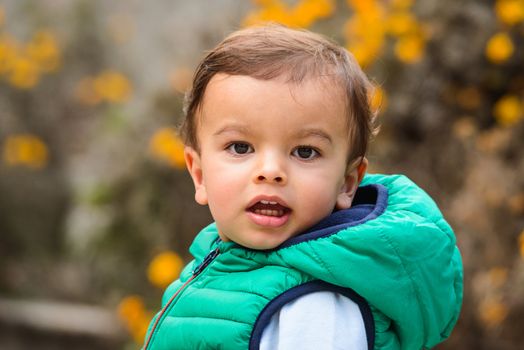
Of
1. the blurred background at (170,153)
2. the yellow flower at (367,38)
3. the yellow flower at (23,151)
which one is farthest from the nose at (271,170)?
the yellow flower at (23,151)

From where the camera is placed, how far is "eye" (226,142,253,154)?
1.77 metres

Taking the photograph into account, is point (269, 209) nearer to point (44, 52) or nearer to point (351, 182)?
point (351, 182)

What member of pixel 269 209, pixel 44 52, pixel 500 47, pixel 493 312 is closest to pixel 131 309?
pixel 493 312

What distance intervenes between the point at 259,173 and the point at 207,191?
0.18 metres

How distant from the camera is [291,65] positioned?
1.75m

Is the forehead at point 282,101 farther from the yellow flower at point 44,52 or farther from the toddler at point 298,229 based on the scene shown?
the yellow flower at point 44,52

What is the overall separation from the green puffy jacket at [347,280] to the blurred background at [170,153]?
59 centimetres

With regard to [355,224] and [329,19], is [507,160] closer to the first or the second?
Result: [329,19]

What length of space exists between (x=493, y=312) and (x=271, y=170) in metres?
1.85

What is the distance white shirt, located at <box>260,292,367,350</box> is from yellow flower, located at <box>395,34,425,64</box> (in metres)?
2.25

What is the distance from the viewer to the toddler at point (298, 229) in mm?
1672

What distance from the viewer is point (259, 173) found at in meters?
1.71

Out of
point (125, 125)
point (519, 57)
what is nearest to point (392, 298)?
point (519, 57)

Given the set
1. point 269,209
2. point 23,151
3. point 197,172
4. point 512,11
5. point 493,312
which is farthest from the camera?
point 23,151
